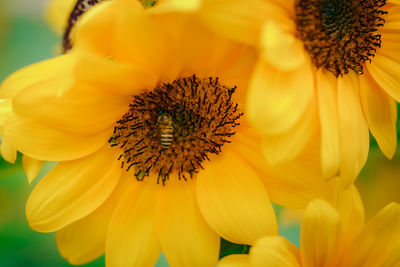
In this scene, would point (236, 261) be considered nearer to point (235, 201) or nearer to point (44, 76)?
point (235, 201)

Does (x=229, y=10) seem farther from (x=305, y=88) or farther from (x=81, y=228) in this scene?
(x=81, y=228)

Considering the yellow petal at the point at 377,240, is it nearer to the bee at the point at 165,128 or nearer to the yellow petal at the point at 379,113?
the yellow petal at the point at 379,113

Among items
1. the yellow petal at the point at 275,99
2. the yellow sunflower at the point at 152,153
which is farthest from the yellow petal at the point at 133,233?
the yellow petal at the point at 275,99

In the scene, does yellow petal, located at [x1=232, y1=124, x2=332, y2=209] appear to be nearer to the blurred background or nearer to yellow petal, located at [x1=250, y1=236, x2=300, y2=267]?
yellow petal, located at [x1=250, y1=236, x2=300, y2=267]

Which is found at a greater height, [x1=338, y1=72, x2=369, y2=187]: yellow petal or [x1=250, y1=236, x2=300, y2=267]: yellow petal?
[x1=338, y1=72, x2=369, y2=187]: yellow petal

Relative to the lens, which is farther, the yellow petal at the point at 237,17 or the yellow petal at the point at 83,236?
the yellow petal at the point at 83,236

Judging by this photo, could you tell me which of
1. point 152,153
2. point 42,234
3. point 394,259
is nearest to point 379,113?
point 394,259

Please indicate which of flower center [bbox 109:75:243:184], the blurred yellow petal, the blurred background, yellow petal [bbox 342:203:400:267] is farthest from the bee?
the blurred yellow petal
